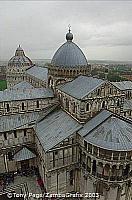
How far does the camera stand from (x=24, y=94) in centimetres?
3925

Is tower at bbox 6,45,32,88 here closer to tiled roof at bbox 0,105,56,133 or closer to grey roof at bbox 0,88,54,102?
grey roof at bbox 0,88,54,102

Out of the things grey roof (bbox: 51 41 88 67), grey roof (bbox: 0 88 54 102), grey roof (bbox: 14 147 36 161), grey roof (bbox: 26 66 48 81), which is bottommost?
grey roof (bbox: 14 147 36 161)

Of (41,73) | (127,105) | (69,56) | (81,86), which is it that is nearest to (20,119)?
(81,86)

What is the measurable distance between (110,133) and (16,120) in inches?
681

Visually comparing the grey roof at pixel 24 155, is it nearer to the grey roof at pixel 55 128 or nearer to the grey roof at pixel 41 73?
the grey roof at pixel 55 128

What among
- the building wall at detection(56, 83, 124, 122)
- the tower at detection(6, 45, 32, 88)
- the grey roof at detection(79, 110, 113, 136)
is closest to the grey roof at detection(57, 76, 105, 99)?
the building wall at detection(56, 83, 124, 122)

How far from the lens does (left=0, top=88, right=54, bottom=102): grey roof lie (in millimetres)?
38156

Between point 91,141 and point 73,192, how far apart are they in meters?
10.9

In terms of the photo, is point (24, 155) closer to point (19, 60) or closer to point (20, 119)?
point (20, 119)

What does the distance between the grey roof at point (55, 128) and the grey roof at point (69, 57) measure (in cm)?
871

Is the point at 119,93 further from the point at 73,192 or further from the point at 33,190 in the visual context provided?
the point at 33,190

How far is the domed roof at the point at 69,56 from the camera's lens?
38625 millimetres

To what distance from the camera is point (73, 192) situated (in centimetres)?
3406

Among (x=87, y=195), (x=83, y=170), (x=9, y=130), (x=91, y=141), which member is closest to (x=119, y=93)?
(x=91, y=141)
